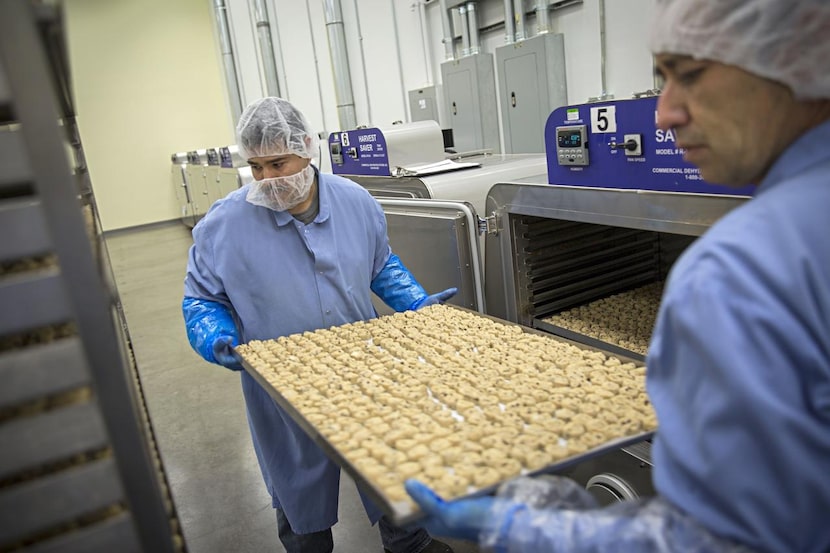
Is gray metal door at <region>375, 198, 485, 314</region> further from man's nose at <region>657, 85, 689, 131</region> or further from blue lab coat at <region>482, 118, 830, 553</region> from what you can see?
blue lab coat at <region>482, 118, 830, 553</region>

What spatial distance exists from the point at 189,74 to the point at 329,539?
10049 mm

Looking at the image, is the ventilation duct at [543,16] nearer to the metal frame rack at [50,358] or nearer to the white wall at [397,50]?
the white wall at [397,50]

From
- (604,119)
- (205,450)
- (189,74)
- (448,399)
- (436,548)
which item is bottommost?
(205,450)

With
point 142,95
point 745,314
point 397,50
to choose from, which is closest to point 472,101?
point 397,50

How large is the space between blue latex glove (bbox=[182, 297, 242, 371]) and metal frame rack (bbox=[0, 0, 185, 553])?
1203mm

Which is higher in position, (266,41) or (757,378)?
(266,41)

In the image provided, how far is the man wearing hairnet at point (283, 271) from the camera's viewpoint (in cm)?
193

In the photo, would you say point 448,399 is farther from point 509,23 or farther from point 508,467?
point 509,23

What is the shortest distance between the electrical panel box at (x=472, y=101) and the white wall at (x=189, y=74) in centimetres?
52

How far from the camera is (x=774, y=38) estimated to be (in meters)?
0.73

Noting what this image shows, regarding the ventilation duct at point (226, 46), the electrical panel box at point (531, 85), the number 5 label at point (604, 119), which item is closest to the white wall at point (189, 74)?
the ventilation duct at point (226, 46)

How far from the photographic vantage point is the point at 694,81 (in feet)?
2.65

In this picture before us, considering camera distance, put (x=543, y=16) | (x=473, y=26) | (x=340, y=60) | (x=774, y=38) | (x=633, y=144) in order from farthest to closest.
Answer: (x=340, y=60), (x=473, y=26), (x=543, y=16), (x=633, y=144), (x=774, y=38)

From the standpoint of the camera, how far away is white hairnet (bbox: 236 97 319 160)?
6.46ft
